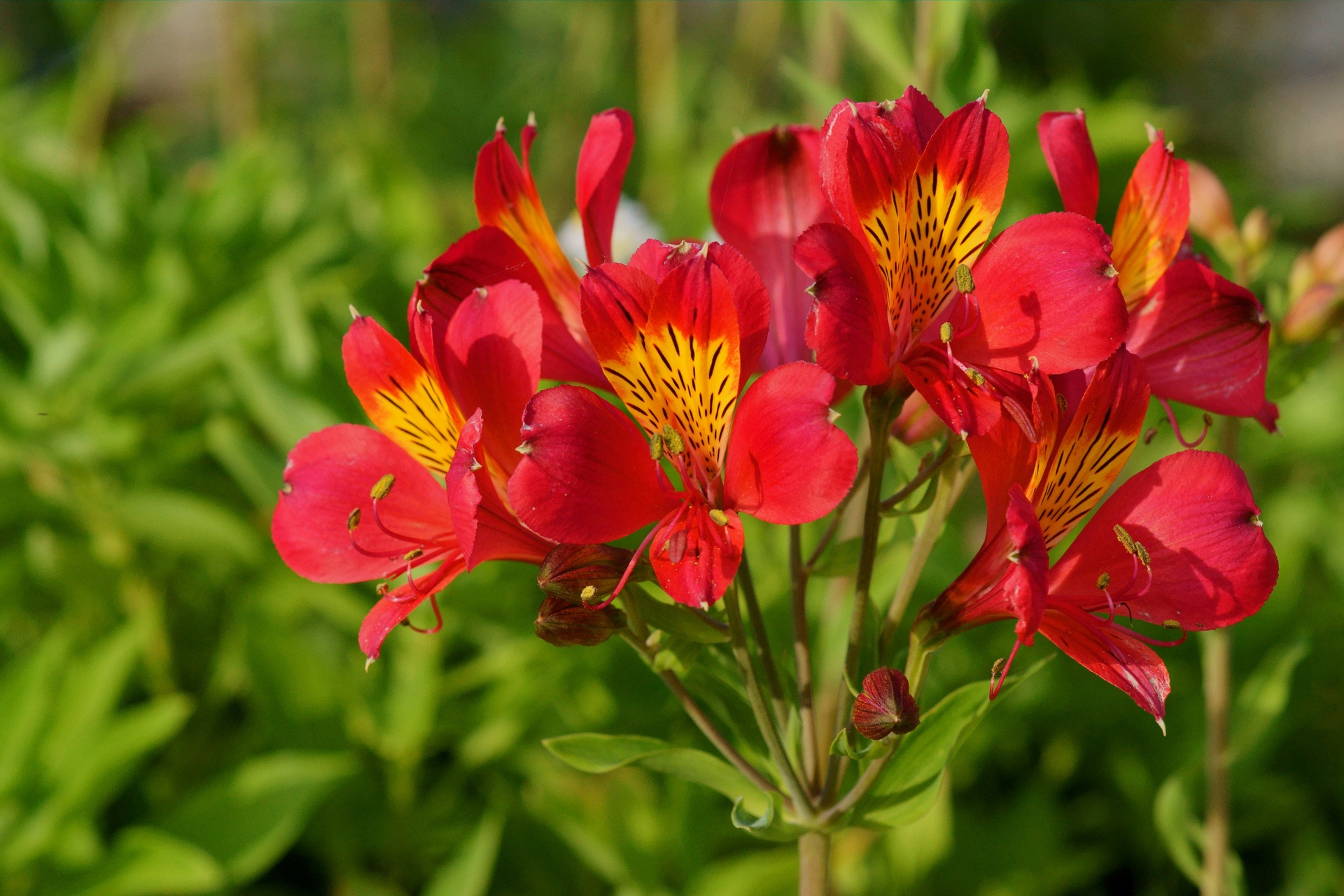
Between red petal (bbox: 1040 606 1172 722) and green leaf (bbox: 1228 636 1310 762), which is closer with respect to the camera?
red petal (bbox: 1040 606 1172 722)

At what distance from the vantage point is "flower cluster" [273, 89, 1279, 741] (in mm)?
585

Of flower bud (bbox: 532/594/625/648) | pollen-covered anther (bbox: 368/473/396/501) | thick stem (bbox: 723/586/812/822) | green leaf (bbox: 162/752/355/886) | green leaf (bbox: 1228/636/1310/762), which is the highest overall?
pollen-covered anther (bbox: 368/473/396/501)

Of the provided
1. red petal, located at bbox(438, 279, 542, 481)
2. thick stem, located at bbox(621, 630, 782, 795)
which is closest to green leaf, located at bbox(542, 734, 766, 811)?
thick stem, located at bbox(621, 630, 782, 795)

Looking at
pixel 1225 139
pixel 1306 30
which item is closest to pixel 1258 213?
pixel 1225 139

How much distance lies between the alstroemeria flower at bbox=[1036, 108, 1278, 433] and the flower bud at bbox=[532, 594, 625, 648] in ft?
1.27

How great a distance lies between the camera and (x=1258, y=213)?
1.01 metres

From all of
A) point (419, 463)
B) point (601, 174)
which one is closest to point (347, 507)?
point (419, 463)

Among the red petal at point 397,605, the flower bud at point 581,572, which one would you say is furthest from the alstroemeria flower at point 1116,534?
the red petal at point 397,605

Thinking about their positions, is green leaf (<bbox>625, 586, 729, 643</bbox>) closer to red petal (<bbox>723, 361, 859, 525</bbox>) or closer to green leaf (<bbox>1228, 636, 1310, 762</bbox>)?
red petal (<bbox>723, 361, 859, 525</bbox>)

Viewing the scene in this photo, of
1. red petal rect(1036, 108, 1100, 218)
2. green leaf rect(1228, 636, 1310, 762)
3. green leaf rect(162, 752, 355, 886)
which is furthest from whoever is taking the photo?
green leaf rect(162, 752, 355, 886)

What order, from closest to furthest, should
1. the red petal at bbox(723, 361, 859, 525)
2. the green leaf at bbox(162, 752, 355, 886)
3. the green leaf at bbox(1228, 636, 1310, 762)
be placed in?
the red petal at bbox(723, 361, 859, 525), the green leaf at bbox(1228, 636, 1310, 762), the green leaf at bbox(162, 752, 355, 886)

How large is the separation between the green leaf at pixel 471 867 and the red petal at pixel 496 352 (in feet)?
2.52

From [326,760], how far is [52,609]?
78cm

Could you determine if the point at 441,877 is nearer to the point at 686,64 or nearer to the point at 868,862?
the point at 868,862
